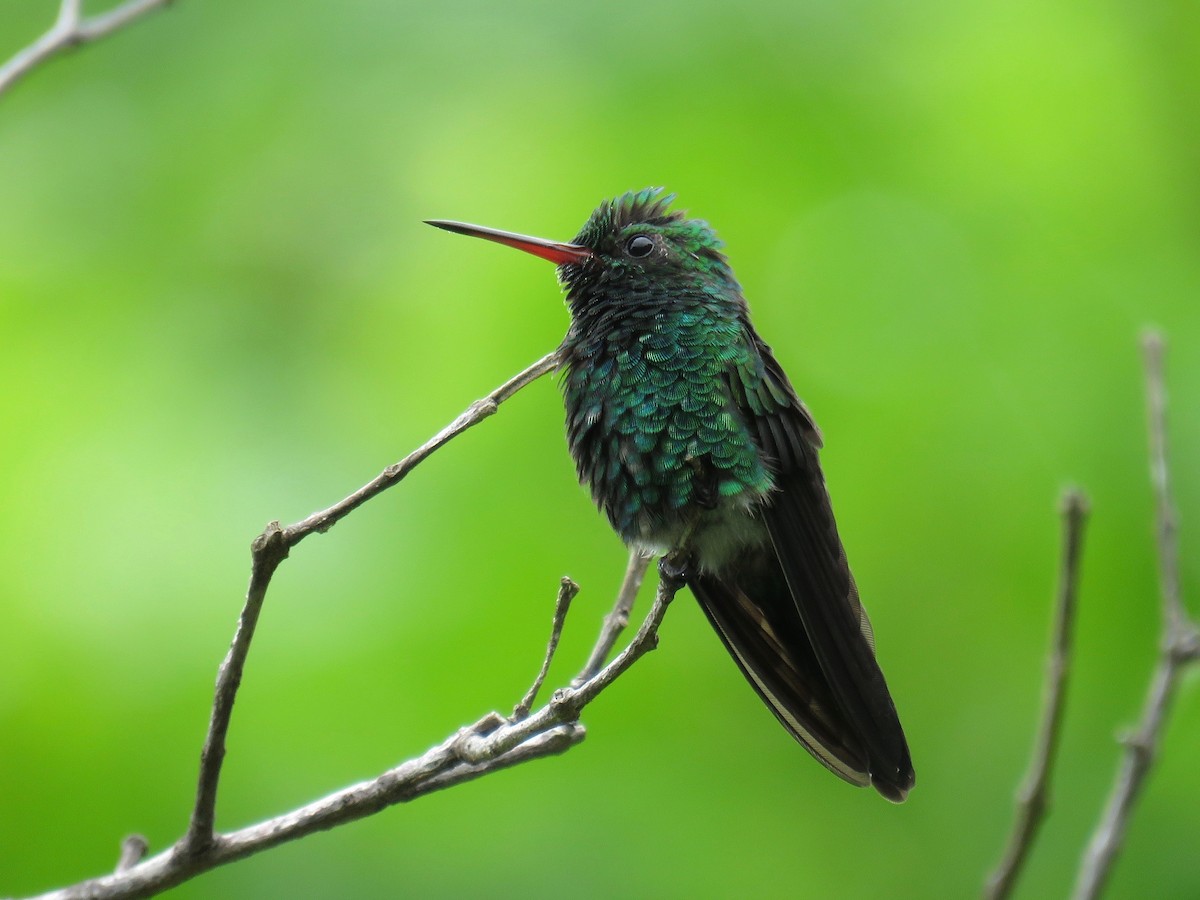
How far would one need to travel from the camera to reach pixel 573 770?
12.2 feet

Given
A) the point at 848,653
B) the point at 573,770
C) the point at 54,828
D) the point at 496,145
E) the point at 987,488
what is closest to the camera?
the point at 848,653

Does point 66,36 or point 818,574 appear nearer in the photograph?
point 66,36

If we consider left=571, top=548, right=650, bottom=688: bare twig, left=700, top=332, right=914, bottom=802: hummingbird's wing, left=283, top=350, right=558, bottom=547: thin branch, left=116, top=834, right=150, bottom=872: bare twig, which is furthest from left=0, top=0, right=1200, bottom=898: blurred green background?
left=283, top=350, right=558, bottom=547: thin branch

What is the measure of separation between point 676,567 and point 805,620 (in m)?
0.37

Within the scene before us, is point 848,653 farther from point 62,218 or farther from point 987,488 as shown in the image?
point 62,218

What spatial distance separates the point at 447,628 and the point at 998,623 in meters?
1.92

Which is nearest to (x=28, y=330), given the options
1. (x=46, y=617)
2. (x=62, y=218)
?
(x=62, y=218)

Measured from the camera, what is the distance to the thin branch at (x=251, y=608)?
1806 mm

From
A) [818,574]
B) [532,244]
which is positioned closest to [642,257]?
[532,244]

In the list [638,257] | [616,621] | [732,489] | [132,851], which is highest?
[638,257]

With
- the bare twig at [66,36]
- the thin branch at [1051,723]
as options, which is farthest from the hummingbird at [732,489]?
the bare twig at [66,36]

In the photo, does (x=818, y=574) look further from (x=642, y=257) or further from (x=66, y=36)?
(x=66, y=36)

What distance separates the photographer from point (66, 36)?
2.53 metres

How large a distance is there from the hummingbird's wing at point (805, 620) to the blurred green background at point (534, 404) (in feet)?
2.63
